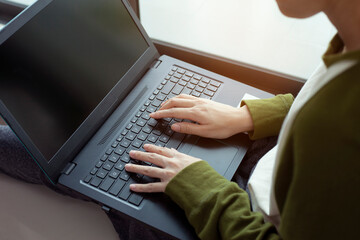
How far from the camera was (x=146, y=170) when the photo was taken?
72cm

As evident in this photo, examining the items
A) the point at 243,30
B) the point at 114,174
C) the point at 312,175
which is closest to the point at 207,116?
the point at 114,174

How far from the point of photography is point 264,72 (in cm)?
111

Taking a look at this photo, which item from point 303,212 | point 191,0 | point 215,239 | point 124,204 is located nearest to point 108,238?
point 124,204

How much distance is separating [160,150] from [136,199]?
0.39ft

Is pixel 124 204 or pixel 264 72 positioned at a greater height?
pixel 124 204

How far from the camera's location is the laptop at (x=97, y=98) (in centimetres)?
68

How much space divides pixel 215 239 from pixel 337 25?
0.41 m

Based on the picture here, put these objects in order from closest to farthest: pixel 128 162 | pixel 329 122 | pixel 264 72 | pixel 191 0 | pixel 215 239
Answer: pixel 329 122 → pixel 215 239 → pixel 128 162 → pixel 264 72 → pixel 191 0

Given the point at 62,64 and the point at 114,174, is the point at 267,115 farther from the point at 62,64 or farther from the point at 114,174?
the point at 62,64

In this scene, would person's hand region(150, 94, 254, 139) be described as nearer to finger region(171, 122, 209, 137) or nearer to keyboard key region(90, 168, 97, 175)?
finger region(171, 122, 209, 137)

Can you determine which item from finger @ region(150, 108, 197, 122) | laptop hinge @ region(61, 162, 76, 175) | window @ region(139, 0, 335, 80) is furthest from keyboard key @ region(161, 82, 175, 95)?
window @ region(139, 0, 335, 80)

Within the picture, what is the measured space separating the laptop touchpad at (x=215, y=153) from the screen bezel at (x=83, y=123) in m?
0.23

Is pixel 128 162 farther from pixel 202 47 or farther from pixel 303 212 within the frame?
pixel 202 47

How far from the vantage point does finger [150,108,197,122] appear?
32.1 inches
